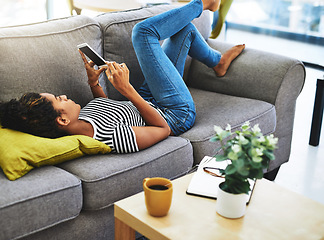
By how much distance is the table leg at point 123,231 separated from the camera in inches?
57.9

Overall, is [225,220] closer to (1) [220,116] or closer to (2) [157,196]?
(2) [157,196]

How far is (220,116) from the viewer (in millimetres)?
2266

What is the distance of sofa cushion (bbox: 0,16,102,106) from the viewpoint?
75.2 inches

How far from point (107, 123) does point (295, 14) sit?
11.3ft

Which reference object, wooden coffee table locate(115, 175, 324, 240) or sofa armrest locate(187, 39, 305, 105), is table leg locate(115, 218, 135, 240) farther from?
sofa armrest locate(187, 39, 305, 105)

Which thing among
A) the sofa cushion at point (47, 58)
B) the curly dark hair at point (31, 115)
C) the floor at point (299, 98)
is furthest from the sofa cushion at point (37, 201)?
the floor at point (299, 98)

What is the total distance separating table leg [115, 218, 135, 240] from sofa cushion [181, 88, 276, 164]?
645 millimetres

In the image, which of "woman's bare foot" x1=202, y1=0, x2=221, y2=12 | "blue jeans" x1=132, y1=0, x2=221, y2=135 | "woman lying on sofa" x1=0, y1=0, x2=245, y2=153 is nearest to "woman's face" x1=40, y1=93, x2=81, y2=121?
"woman lying on sofa" x1=0, y1=0, x2=245, y2=153

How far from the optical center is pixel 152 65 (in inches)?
84.7

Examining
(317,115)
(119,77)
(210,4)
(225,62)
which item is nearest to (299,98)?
(317,115)

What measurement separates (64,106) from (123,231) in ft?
1.88

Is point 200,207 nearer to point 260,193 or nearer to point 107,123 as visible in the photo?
point 260,193

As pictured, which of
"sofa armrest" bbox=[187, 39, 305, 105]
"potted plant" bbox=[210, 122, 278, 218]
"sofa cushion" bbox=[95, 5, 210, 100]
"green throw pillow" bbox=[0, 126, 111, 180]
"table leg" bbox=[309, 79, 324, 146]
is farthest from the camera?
"table leg" bbox=[309, 79, 324, 146]

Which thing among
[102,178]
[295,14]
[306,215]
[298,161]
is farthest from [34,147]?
[295,14]
